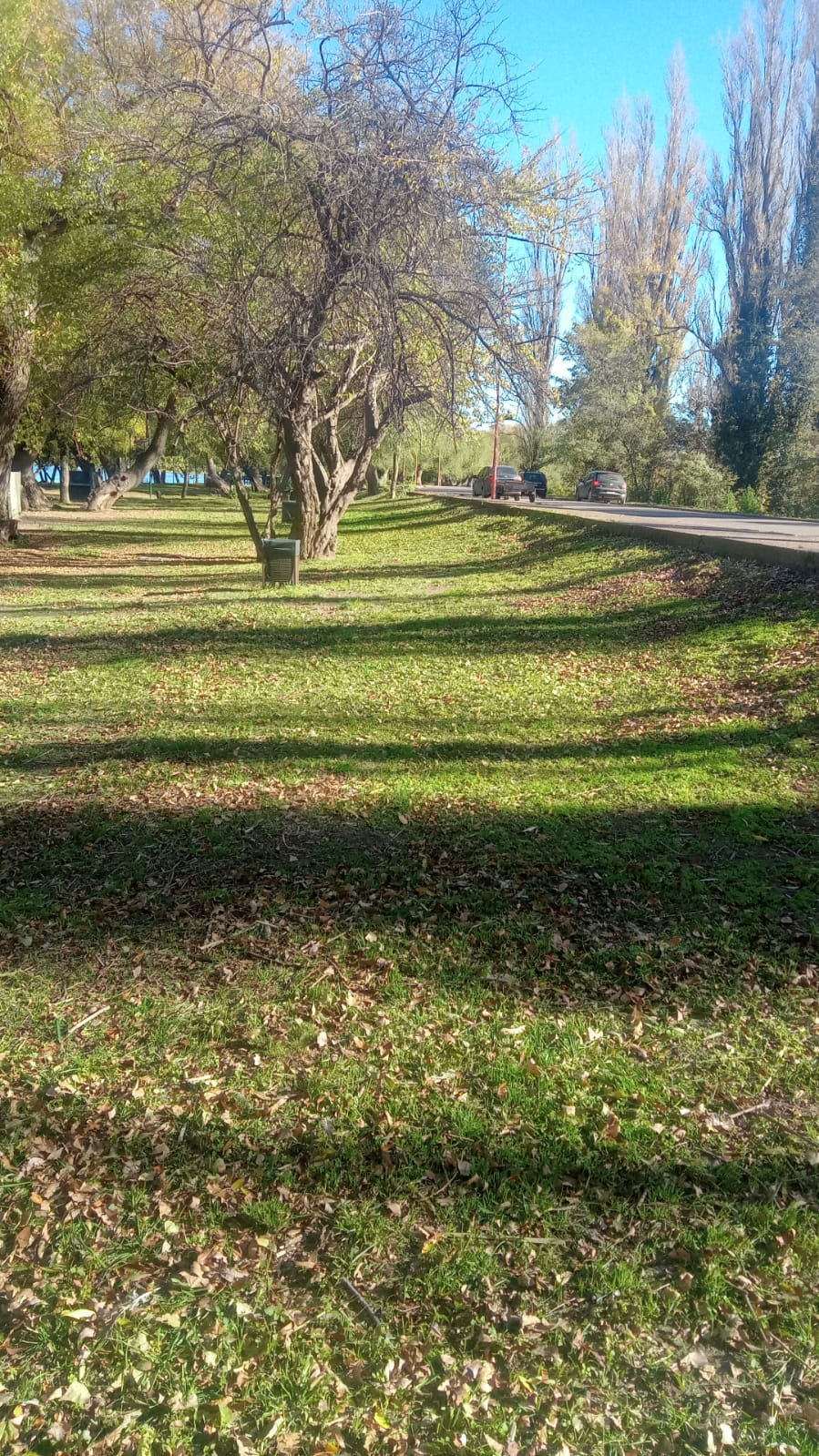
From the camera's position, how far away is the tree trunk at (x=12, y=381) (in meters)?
20.7

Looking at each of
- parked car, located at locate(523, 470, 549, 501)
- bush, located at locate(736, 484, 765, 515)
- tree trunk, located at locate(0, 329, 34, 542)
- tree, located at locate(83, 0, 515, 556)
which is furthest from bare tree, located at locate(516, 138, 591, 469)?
parked car, located at locate(523, 470, 549, 501)

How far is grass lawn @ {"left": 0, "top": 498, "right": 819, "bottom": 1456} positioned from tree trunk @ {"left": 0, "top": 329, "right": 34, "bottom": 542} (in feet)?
48.6

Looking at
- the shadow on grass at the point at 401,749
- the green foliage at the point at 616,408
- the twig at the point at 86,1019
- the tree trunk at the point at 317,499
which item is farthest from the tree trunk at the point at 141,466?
the twig at the point at 86,1019

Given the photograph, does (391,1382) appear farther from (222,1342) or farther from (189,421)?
(189,421)

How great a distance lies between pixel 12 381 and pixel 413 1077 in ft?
69.0

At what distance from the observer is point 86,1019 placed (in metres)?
4.17

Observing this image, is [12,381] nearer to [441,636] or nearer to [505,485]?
[441,636]

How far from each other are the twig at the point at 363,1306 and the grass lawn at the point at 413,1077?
11mm

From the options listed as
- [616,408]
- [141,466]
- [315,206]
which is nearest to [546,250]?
[315,206]

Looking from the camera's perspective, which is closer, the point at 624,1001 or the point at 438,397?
the point at 624,1001

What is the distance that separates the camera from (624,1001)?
4.28 m

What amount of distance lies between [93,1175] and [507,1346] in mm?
1429

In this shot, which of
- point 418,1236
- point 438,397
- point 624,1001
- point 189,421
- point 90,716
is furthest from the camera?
point 189,421

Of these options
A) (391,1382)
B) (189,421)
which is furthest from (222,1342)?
(189,421)
